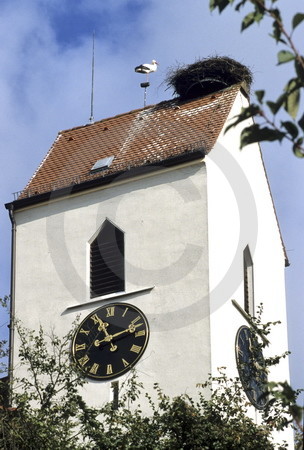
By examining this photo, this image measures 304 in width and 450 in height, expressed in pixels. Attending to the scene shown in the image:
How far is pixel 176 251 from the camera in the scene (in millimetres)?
20438

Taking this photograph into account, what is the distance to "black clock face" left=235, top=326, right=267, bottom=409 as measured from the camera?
57.4ft

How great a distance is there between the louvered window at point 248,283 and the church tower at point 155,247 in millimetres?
23

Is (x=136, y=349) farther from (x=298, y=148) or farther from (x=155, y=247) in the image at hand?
(x=298, y=148)

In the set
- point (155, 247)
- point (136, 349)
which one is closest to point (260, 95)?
point (136, 349)

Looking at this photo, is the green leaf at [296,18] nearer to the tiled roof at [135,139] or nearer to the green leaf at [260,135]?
the green leaf at [260,135]

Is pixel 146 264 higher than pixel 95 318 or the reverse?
higher

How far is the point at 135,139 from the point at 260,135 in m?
17.5

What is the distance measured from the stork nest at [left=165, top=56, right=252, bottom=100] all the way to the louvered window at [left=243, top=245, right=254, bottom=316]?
3.31 meters

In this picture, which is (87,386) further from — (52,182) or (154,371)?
(52,182)

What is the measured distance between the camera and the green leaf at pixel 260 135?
215 inches

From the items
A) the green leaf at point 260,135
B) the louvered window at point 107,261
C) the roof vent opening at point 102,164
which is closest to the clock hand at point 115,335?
the louvered window at point 107,261

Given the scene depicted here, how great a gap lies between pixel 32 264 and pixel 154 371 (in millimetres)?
3648

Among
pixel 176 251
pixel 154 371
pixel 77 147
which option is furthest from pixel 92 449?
pixel 77 147

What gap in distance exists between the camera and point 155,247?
816 inches
